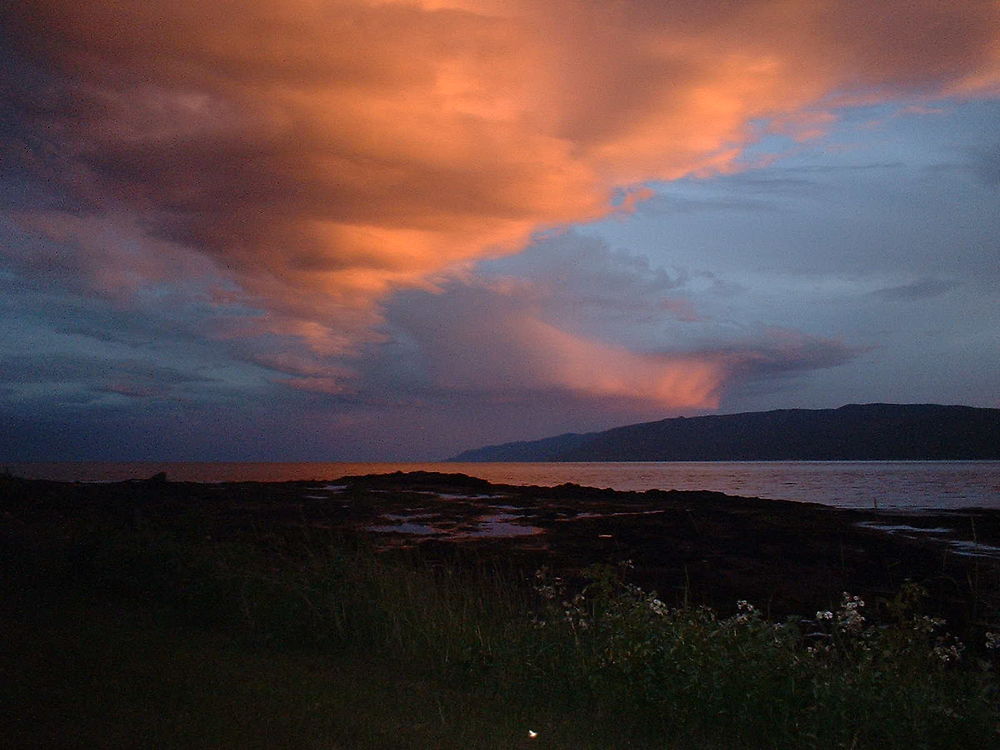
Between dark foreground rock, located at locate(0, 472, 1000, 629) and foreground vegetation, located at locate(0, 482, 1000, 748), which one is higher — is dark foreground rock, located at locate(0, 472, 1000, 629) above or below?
below

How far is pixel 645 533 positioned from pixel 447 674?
22649 mm

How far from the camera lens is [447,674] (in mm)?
6871

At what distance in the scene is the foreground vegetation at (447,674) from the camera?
519cm

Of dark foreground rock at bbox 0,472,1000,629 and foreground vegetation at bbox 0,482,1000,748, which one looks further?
dark foreground rock at bbox 0,472,1000,629

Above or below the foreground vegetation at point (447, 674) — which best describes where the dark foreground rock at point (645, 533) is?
below

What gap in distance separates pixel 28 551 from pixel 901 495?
50944mm

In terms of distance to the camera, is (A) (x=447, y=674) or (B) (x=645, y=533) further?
(B) (x=645, y=533)

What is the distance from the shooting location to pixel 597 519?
35031 mm

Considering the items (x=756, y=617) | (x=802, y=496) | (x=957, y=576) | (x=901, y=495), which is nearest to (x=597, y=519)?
(x=957, y=576)

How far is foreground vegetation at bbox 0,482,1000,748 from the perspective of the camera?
5.19m

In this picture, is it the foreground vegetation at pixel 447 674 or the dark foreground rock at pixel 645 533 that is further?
the dark foreground rock at pixel 645 533

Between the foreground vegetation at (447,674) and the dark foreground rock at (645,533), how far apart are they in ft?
4.01

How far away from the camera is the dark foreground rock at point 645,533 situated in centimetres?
1602

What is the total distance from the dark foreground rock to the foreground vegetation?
4.01 feet
